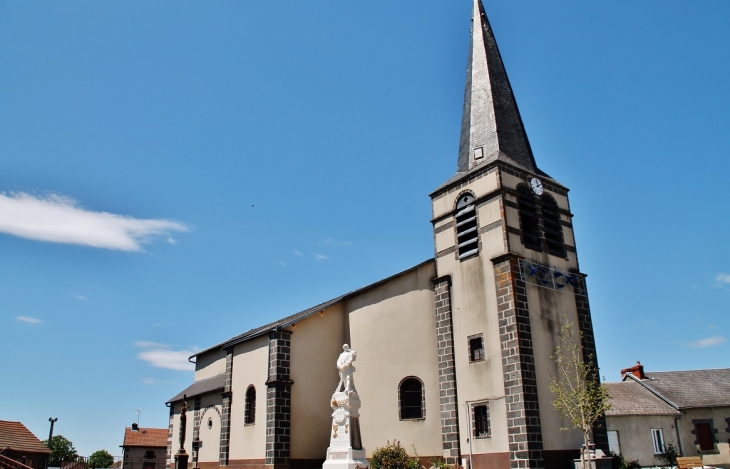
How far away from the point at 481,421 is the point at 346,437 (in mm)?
3519

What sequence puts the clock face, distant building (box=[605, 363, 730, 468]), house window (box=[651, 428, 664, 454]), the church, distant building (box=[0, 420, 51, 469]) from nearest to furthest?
the church
the clock face
distant building (box=[605, 363, 730, 468])
house window (box=[651, 428, 664, 454])
distant building (box=[0, 420, 51, 469])

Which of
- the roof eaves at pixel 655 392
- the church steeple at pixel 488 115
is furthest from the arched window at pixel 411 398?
the roof eaves at pixel 655 392

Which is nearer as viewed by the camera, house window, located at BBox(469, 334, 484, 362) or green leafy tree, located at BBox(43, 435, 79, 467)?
house window, located at BBox(469, 334, 484, 362)

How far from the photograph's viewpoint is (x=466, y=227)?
56.0 ft

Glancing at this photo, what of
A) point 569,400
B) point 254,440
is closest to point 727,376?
point 569,400

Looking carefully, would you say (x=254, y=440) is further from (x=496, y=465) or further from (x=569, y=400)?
(x=569, y=400)

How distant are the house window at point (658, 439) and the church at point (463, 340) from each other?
34.7 ft

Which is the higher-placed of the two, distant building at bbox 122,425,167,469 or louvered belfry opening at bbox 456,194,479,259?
louvered belfry opening at bbox 456,194,479,259

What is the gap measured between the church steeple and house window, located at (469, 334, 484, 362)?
5.27 meters

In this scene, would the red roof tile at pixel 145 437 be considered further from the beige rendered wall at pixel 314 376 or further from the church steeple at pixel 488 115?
the church steeple at pixel 488 115

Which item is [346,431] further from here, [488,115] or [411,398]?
[488,115]

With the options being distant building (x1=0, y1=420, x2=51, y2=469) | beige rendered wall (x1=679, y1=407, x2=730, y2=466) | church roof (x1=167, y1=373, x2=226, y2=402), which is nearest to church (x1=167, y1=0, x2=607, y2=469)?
church roof (x1=167, y1=373, x2=226, y2=402)

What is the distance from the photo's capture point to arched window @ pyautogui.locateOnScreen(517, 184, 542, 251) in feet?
54.2

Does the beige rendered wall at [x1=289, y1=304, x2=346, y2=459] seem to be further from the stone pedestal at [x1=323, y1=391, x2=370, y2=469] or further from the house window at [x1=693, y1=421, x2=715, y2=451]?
the house window at [x1=693, y1=421, x2=715, y2=451]
